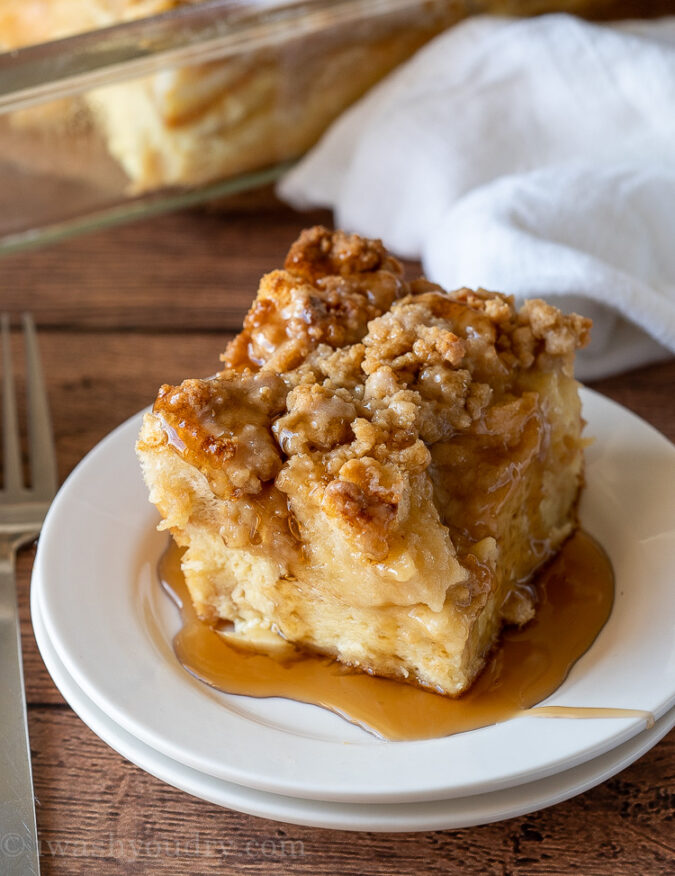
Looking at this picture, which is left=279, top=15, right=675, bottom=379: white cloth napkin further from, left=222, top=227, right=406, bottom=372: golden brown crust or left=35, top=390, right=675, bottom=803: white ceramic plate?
left=222, top=227, right=406, bottom=372: golden brown crust

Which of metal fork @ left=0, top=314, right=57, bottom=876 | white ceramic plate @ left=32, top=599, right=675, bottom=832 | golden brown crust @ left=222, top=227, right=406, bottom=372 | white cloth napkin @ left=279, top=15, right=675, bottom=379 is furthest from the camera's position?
white cloth napkin @ left=279, top=15, right=675, bottom=379

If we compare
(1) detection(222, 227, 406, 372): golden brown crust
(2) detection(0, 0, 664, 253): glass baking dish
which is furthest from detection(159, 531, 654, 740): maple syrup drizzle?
(2) detection(0, 0, 664, 253): glass baking dish

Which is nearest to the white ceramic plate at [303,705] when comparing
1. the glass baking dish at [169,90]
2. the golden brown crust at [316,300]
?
the golden brown crust at [316,300]

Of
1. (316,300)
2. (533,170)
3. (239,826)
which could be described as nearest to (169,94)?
(533,170)

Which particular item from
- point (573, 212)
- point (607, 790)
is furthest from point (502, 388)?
point (573, 212)

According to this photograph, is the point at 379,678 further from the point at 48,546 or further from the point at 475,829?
the point at 48,546

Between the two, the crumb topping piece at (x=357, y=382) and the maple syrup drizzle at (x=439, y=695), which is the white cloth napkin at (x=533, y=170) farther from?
the maple syrup drizzle at (x=439, y=695)

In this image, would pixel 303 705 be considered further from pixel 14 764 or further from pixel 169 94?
pixel 169 94
